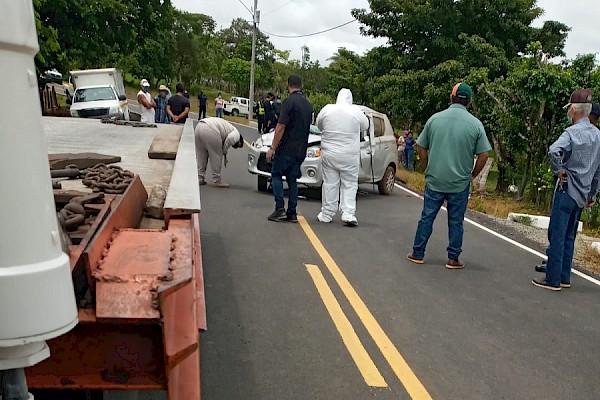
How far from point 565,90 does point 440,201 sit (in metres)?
7.77

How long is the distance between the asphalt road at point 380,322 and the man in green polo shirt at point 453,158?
581mm

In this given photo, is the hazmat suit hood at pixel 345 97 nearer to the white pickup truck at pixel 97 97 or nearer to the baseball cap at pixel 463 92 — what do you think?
the baseball cap at pixel 463 92

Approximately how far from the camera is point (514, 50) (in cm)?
2266

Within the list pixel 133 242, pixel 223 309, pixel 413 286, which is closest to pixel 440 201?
pixel 413 286

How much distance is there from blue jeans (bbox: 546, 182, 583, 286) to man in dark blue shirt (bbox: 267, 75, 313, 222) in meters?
3.48

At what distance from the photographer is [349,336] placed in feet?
15.8

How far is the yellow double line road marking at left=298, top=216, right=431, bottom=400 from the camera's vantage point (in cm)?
402

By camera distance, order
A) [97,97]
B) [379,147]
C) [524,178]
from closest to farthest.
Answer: [379,147] < [524,178] < [97,97]

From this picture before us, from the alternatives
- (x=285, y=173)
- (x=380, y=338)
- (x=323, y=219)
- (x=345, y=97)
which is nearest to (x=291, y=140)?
(x=285, y=173)

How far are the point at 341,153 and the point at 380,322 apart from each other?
4.04 meters

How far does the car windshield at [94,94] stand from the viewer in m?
24.6

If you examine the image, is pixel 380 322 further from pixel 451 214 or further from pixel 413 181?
pixel 413 181

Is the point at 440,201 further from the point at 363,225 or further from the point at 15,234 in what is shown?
the point at 15,234

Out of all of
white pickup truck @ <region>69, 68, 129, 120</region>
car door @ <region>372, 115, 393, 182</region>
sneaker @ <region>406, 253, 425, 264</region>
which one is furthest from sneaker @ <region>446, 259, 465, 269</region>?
white pickup truck @ <region>69, 68, 129, 120</region>
